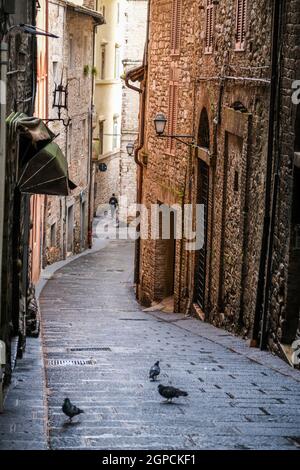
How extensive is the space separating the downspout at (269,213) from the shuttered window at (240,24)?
2.63 meters

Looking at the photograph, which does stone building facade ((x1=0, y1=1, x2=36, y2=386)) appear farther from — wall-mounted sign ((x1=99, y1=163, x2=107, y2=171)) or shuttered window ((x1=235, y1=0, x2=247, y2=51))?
wall-mounted sign ((x1=99, y1=163, x2=107, y2=171))

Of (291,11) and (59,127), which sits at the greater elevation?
(291,11)

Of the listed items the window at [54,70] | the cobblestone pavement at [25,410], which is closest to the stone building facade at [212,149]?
the cobblestone pavement at [25,410]

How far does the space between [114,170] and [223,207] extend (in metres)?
35.4

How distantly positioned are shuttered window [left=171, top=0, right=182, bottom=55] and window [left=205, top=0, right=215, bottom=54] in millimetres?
3217

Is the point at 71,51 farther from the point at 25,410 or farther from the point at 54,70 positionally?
the point at 25,410

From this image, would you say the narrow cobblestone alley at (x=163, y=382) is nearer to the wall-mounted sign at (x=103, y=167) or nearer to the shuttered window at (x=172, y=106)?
the shuttered window at (x=172, y=106)

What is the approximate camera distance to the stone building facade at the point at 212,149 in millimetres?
14828

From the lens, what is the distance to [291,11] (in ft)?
41.9

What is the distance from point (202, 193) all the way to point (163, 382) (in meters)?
9.79

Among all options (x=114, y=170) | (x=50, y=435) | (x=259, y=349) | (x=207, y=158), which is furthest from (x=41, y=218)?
(x=114, y=170)

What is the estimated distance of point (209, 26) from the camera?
1978cm

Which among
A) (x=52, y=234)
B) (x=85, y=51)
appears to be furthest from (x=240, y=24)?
(x=85, y=51)
